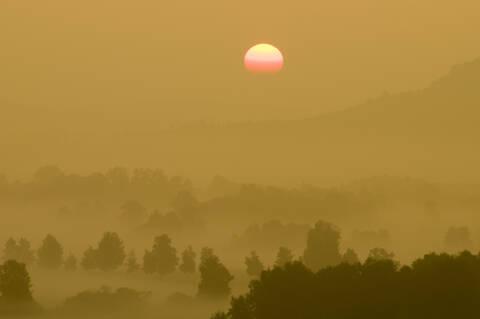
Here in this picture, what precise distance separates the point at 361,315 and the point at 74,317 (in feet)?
226

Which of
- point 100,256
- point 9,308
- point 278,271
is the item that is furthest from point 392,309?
point 100,256

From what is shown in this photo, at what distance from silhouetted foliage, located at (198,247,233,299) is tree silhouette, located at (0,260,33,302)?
21.3 meters

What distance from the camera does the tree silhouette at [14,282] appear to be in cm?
11781

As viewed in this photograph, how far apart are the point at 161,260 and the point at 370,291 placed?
356ft

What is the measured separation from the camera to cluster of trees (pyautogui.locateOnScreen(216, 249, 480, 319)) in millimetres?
62469

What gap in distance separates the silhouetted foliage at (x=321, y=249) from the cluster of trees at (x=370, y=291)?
65.8m

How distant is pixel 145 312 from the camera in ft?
445

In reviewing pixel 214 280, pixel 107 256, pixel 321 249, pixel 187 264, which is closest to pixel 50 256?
pixel 107 256

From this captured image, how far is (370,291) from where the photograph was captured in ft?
210

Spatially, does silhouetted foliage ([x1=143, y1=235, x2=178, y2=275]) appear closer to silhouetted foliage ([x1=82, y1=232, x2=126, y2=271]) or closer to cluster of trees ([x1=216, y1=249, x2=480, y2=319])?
silhouetted foliage ([x1=82, y1=232, x2=126, y2=271])

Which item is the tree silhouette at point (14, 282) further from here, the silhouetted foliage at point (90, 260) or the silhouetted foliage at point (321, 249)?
the silhouetted foliage at point (90, 260)

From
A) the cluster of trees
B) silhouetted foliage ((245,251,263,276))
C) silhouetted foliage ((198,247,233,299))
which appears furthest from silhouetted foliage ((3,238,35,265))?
the cluster of trees

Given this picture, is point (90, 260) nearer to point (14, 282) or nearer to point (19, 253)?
point (19, 253)

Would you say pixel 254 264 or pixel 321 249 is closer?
pixel 321 249
